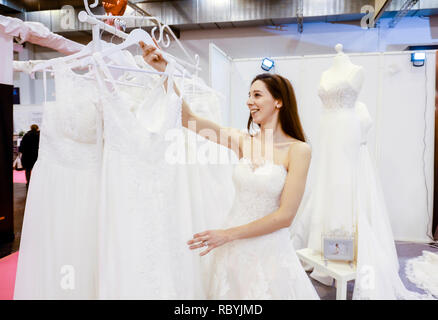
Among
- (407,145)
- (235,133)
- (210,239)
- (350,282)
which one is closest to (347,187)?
(350,282)

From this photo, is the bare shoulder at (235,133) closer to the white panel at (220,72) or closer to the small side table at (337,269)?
the small side table at (337,269)

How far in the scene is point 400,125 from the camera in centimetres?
439

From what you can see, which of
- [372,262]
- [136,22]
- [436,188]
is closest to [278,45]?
[136,22]

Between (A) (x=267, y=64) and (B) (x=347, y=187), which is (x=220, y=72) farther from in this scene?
(B) (x=347, y=187)

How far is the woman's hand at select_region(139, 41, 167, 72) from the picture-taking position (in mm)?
1621

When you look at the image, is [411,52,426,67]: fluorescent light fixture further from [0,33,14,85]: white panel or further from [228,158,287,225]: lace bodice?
[0,33,14,85]: white panel

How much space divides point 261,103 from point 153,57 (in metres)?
0.57

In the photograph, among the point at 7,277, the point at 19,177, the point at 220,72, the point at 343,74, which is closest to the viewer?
the point at 7,277

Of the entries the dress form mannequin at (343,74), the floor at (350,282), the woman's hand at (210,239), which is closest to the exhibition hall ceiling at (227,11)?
the dress form mannequin at (343,74)

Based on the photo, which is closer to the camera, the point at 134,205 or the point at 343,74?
the point at 134,205

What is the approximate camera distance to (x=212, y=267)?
1.67m

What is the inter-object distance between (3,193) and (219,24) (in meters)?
4.73

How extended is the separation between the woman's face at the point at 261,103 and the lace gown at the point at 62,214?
725mm

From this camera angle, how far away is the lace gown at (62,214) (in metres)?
1.48
